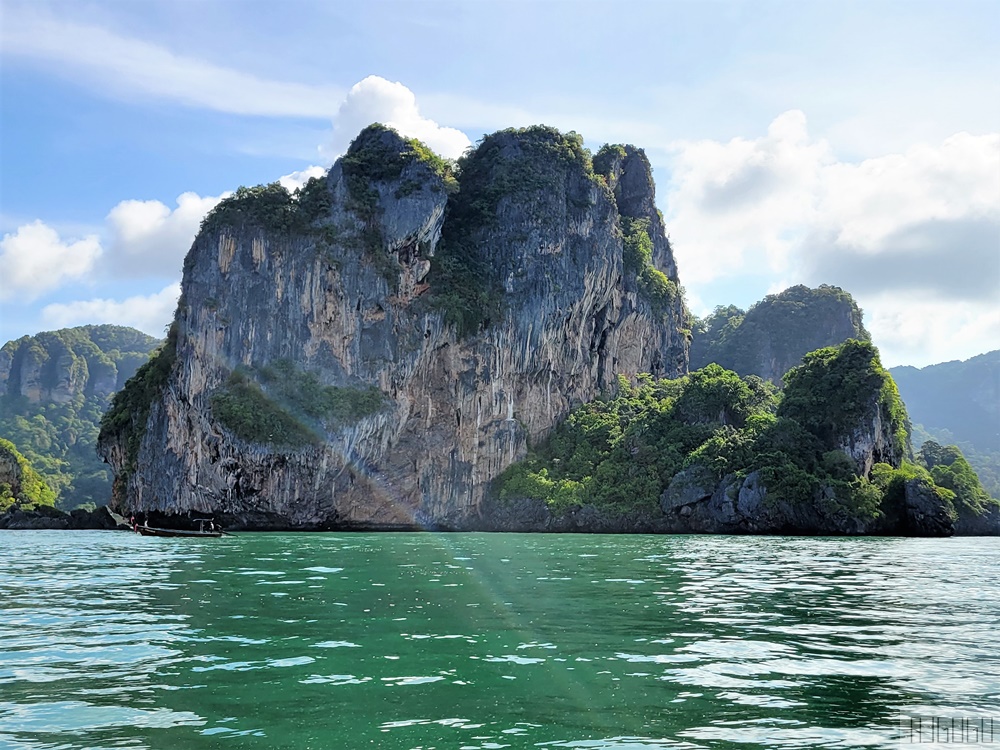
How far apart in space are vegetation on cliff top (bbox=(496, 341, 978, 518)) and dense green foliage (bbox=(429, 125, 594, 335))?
42.0 feet

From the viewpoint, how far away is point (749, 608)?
1456cm

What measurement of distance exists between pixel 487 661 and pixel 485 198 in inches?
2636

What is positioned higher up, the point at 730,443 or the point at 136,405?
the point at 136,405

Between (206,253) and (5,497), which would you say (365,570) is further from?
(5,497)

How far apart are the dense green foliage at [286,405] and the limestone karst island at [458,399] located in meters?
0.15

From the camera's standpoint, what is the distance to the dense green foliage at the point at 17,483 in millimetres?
75250

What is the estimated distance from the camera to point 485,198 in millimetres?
74125

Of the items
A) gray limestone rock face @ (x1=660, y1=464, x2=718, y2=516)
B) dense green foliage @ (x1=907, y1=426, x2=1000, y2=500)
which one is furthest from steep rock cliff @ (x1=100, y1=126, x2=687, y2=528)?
dense green foliage @ (x1=907, y1=426, x2=1000, y2=500)

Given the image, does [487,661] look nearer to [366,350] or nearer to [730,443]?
[730,443]

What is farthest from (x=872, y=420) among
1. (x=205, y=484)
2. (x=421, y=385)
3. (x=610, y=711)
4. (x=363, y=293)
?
(x=610, y=711)

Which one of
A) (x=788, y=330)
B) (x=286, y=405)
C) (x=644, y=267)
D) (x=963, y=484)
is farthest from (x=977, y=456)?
(x=286, y=405)

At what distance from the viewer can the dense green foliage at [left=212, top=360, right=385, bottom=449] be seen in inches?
2251

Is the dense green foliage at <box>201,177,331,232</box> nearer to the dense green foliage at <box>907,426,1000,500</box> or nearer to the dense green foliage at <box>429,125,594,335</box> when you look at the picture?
the dense green foliage at <box>429,125,594,335</box>

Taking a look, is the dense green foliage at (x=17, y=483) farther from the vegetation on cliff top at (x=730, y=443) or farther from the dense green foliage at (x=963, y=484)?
the dense green foliage at (x=963, y=484)
